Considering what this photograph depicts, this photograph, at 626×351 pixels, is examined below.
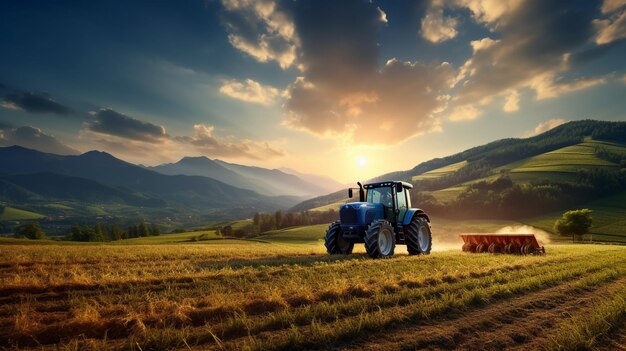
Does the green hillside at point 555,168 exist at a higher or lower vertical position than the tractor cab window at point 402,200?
higher

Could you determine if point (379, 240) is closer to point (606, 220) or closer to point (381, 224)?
point (381, 224)

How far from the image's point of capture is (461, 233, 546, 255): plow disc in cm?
1748

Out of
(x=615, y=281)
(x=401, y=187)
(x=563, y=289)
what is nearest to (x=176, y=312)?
(x=563, y=289)

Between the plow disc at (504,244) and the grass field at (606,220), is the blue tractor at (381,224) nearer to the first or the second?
the plow disc at (504,244)

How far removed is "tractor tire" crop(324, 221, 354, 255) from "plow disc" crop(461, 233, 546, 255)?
8.77 m

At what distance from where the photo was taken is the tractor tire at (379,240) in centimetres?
→ 1363

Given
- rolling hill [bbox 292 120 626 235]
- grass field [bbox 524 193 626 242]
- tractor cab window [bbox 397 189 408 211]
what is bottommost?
grass field [bbox 524 193 626 242]

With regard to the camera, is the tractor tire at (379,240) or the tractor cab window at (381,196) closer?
the tractor tire at (379,240)

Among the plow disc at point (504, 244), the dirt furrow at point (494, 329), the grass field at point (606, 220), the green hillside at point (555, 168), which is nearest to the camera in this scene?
the dirt furrow at point (494, 329)

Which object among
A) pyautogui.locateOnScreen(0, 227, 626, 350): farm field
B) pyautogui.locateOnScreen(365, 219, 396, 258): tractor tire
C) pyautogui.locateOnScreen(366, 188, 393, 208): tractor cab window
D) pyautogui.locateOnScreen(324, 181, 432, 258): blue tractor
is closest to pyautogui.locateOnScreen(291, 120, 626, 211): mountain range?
pyautogui.locateOnScreen(324, 181, 432, 258): blue tractor

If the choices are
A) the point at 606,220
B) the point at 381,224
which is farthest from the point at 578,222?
the point at 381,224

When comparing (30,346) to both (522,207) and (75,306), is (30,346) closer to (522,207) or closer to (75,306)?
(75,306)

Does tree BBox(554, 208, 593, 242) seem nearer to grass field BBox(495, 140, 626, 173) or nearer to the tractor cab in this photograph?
the tractor cab

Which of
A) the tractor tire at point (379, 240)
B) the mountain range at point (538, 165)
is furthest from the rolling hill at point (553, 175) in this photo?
the tractor tire at point (379, 240)
